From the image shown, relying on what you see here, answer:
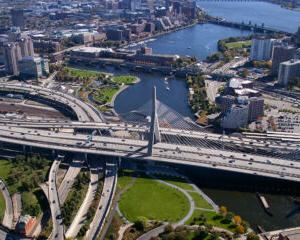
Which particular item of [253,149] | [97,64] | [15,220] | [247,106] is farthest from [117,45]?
[15,220]

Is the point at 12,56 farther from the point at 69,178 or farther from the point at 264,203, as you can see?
the point at 264,203

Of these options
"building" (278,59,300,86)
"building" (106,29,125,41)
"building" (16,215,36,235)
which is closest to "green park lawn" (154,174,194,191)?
"building" (16,215,36,235)

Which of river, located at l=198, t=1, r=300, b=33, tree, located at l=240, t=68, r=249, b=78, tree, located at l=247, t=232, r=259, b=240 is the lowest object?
tree, located at l=247, t=232, r=259, b=240

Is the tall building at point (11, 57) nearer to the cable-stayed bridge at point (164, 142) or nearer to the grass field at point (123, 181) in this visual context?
the cable-stayed bridge at point (164, 142)

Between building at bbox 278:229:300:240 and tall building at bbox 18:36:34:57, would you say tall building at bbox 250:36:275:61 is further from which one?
building at bbox 278:229:300:240

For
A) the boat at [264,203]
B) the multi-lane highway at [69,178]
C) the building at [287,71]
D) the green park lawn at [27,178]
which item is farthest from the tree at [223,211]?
the building at [287,71]

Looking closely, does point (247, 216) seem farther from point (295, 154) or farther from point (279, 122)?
point (279, 122)

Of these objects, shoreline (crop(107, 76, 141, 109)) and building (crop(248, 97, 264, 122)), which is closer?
building (crop(248, 97, 264, 122))

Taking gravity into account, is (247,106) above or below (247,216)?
above
